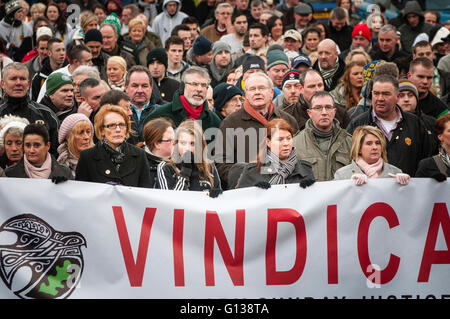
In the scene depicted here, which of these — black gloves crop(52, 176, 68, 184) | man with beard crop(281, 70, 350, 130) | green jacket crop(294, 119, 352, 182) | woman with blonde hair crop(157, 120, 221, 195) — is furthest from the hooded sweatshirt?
black gloves crop(52, 176, 68, 184)

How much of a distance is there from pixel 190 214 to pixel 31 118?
3.11 m

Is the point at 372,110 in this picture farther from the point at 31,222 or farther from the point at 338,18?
the point at 338,18

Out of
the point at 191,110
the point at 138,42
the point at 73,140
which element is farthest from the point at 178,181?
the point at 138,42

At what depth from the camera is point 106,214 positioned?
7.21m

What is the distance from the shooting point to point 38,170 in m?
7.96

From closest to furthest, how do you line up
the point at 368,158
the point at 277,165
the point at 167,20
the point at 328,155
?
the point at 277,165 < the point at 368,158 < the point at 328,155 < the point at 167,20

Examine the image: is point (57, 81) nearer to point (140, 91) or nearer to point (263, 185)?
point (140, 91)

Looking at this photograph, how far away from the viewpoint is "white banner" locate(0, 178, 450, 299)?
7094 mm

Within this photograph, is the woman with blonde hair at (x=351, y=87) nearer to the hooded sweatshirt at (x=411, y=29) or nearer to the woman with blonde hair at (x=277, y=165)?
the woman with blonde hair at (x=277, y=165)

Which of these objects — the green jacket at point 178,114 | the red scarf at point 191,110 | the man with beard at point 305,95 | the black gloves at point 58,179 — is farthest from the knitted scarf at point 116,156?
the man with beard at point 305,95

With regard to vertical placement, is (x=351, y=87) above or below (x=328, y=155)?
above

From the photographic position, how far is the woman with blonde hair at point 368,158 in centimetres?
758

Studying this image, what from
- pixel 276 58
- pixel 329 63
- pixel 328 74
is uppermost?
pixel 276 58

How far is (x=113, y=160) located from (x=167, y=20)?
8616mm
